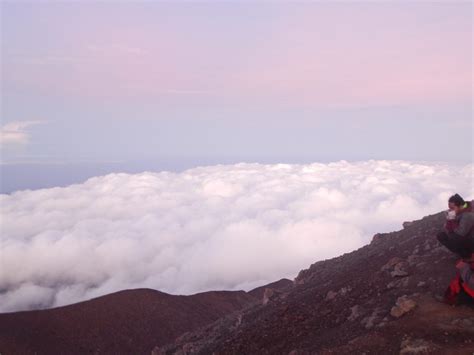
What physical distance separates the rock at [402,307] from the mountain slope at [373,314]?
0.02 m

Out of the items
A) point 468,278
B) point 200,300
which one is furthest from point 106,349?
point 468,278

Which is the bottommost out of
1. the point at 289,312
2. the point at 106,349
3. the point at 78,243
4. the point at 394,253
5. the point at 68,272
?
the point at 106,349

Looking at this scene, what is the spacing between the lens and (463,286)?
844 cm

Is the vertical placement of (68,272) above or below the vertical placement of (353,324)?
above

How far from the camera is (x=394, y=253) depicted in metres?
14.2

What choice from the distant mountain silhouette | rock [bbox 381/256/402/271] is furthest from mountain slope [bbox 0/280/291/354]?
rock [bbox 381/256/402/271]

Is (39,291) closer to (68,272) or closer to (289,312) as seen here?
(68,272)

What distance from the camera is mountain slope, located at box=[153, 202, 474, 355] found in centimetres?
823

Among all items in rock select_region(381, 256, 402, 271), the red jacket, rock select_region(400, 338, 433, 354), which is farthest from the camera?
rock select_region(381, 256, 402, 271)

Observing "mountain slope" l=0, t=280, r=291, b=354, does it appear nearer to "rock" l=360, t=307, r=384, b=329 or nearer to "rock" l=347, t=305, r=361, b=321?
"rock" l=347, t=305, r=361, b=321

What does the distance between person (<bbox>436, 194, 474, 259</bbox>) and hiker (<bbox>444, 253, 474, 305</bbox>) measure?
0.21 m

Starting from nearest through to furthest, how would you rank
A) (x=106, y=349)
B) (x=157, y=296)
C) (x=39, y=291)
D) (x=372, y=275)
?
1. (x=372, y=275)
2. (x=106, y=349)
3. (x=157, y=296)
4. (x=39, y=291)

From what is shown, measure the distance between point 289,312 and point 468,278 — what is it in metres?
5.82

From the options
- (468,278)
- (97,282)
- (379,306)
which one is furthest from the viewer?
(97,282)
